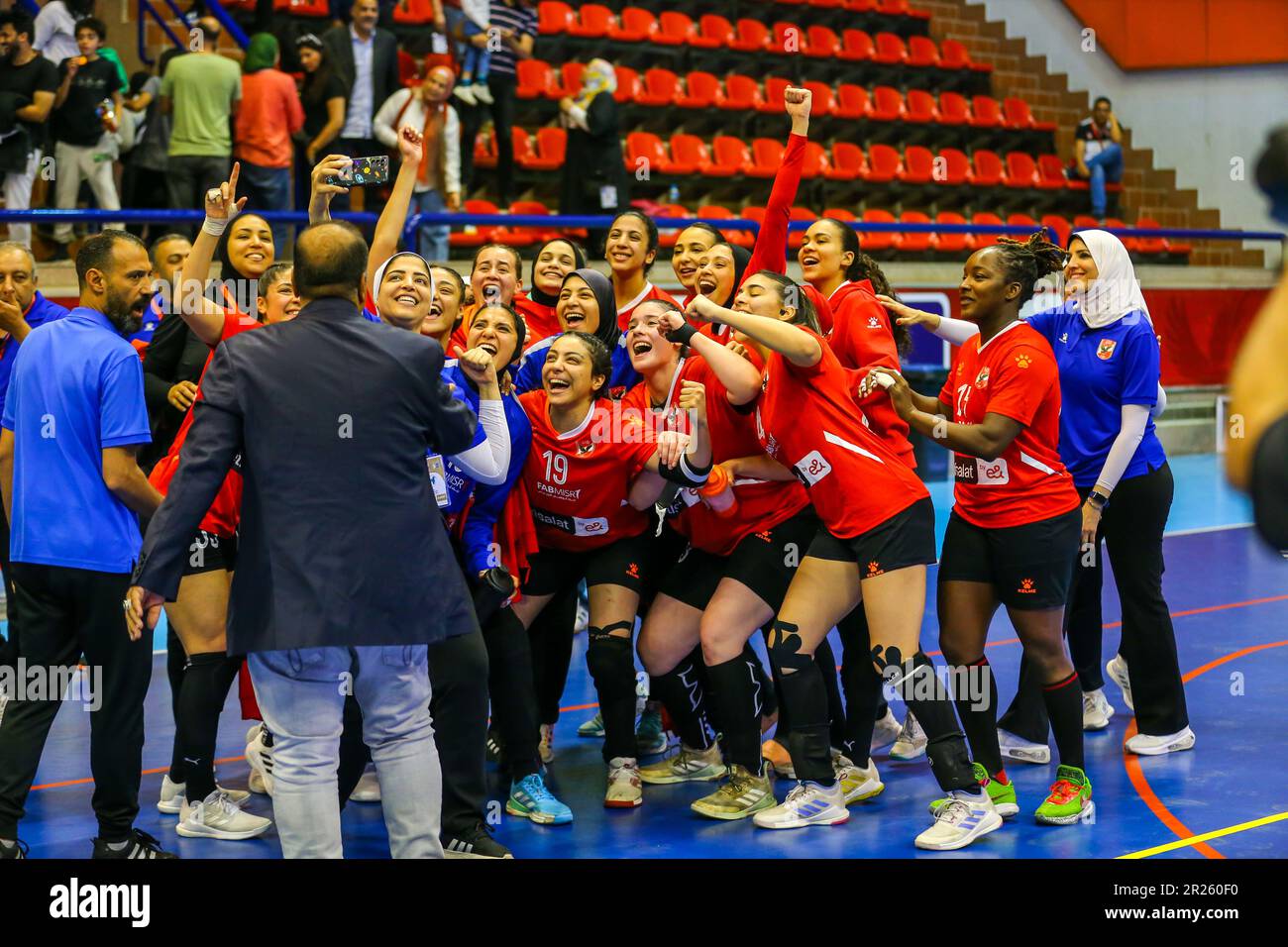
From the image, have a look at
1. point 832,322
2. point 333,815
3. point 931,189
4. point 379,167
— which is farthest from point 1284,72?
point 333,815

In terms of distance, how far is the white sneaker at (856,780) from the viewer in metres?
5.15

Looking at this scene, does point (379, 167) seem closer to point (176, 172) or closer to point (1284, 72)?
point (176, 172)

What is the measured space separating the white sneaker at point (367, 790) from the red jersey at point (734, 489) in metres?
1.50

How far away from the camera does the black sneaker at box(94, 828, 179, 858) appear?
433 cm

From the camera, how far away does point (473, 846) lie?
4.45 m

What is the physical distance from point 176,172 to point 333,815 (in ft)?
25.9

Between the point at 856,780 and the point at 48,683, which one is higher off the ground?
the point at 48,683

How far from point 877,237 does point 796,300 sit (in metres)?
10.9

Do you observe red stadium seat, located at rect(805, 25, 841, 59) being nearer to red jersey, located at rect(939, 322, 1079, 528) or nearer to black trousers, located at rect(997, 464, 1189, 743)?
black trousers, located at rect(997, 464, 1189, 743)

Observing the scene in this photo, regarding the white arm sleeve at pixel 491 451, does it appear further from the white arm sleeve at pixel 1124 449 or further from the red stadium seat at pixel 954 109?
the red stadium seat at pixel 954 109

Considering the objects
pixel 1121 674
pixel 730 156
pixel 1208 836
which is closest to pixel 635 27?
pixel 730 156

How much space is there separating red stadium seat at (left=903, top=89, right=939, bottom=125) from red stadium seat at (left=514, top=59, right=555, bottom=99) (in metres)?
5.15

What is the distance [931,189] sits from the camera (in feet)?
56.1
